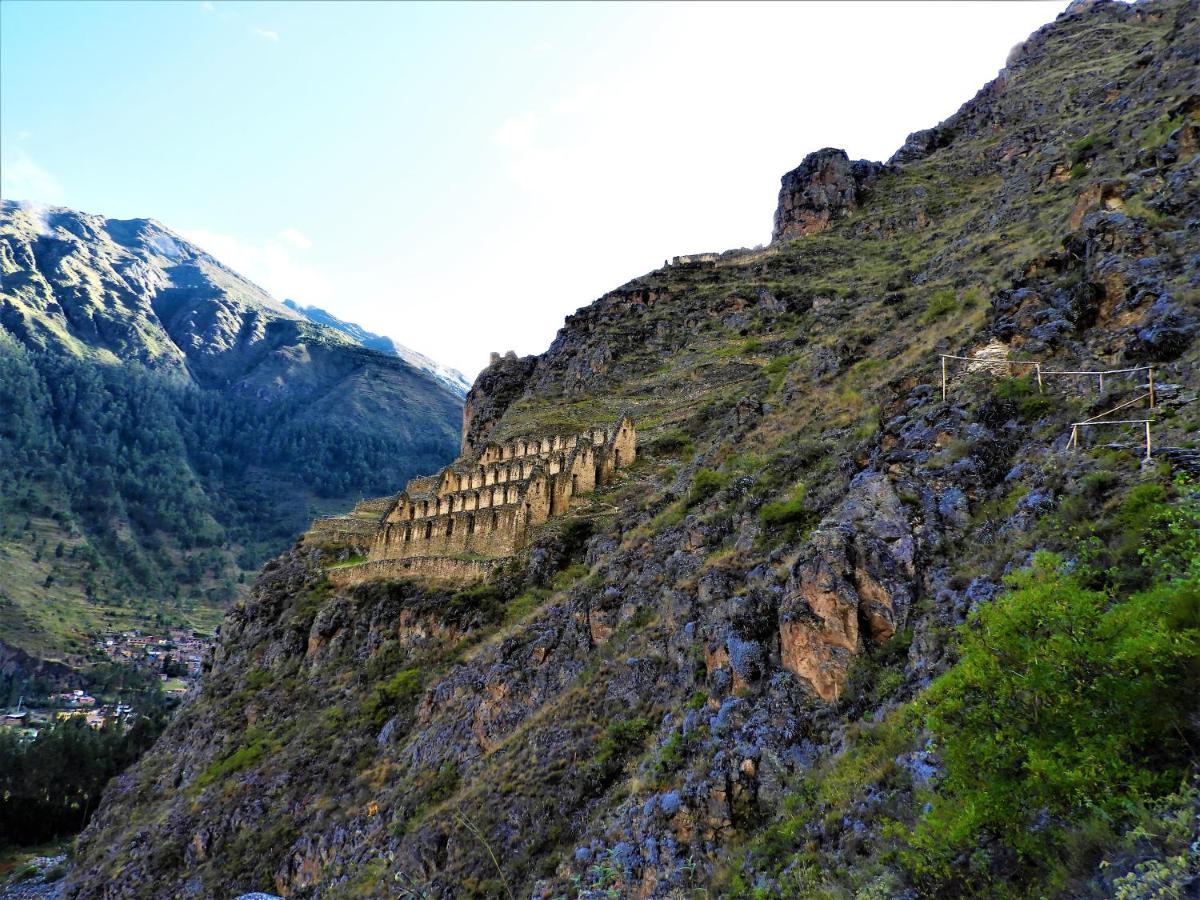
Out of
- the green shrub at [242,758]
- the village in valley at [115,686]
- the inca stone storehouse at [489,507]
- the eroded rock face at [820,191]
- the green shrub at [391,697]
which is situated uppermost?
the eroded rock face at [820,191]

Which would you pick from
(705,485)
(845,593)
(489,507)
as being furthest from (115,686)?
(845,593)

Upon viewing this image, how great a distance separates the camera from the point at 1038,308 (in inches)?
731

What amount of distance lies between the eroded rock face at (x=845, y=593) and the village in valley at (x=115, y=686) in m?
90.0

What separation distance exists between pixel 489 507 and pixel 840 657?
25739 millimetres

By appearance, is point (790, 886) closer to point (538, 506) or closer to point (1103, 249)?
point (1103, 249)

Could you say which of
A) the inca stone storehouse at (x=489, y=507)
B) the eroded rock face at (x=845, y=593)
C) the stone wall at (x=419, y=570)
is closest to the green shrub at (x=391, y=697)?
the stone wall at (x=419, y=570)

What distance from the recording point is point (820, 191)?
3669 inches

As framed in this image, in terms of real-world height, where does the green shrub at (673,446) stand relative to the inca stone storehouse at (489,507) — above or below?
above

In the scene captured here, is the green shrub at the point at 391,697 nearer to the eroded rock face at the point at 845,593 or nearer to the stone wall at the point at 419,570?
the stone wall at the point at 419,570


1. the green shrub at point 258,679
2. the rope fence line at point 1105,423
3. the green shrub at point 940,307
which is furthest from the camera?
the green shrub at point 258,679

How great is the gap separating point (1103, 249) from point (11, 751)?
88.7m

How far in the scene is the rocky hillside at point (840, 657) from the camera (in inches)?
317

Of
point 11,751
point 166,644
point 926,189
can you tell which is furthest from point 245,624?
point 166,644

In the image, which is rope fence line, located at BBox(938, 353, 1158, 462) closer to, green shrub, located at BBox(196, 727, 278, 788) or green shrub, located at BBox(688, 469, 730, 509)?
green shrub, located at BBox(688, 469, 730, 509)
